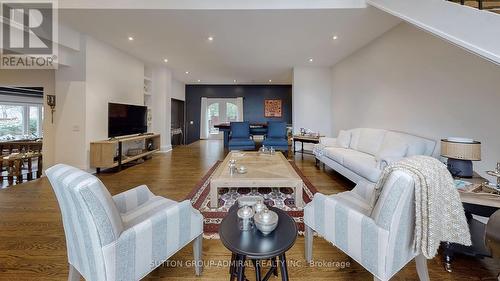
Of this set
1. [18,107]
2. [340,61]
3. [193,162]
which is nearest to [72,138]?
[193,162]

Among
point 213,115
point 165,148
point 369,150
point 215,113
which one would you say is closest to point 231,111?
point 215,113

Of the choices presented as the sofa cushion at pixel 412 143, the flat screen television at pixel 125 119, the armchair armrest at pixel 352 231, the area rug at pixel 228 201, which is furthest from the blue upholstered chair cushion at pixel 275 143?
the armchair armrest at pixel 352 231

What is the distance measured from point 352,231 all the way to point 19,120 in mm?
12548

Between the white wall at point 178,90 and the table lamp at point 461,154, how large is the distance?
836 centimetres

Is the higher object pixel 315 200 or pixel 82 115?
pixel 82 115

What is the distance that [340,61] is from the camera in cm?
609

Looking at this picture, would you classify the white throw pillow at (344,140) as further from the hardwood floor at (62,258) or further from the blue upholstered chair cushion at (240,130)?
the hardwood floor at (62,258)

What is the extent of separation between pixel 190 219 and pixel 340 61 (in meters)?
6.21

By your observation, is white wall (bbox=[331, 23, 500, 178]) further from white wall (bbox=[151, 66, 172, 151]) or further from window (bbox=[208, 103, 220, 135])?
window (bbox=[208, 103, 220, 135])

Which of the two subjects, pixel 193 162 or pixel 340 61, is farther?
pixel 340 61

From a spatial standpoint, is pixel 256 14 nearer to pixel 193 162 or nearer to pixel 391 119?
pixel 391 119

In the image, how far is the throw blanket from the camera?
115 cm

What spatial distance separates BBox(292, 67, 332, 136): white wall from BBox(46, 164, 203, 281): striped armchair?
235 inches

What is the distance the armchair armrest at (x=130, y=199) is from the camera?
1.59 meters
